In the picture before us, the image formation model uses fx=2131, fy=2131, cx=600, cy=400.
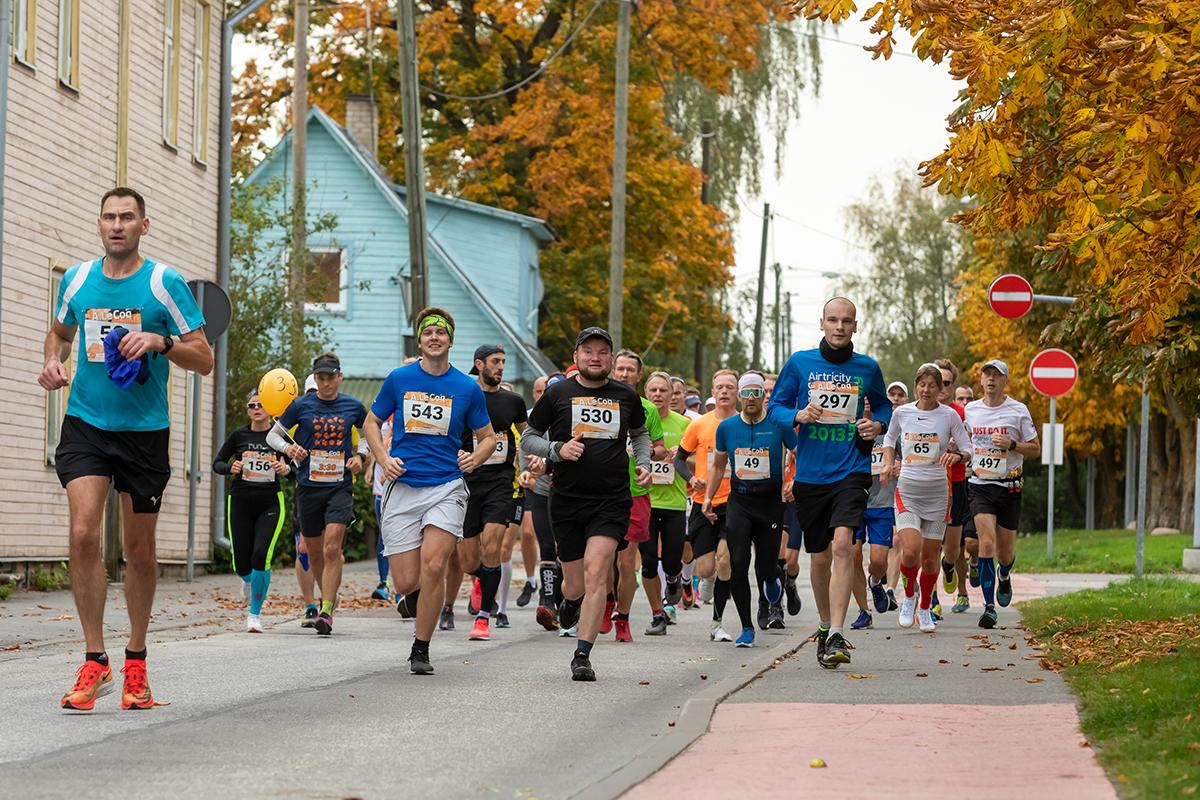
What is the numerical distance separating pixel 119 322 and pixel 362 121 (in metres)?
37.3

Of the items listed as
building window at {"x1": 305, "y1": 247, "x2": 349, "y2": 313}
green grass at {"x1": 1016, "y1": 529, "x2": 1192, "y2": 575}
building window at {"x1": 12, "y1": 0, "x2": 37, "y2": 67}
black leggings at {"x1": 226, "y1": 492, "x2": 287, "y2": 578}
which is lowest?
green grass at {"x1": 1016, "y1": 529, "x2": 1192, "y2": 575}

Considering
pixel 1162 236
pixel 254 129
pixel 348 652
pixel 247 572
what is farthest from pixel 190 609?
pixel 254 129

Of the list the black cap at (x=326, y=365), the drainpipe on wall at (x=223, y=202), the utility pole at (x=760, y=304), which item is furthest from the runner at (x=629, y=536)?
the utility pole at (x=760, y=304)

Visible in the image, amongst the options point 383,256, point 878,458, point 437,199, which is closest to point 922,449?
point 878,458

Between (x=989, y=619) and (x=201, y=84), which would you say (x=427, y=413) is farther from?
(x=201, y=84)

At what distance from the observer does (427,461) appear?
12562mm

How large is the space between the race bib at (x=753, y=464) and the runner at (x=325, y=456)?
2.92 m

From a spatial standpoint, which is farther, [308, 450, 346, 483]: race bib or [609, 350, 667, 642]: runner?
[308, 450, 346, 483]: race bib

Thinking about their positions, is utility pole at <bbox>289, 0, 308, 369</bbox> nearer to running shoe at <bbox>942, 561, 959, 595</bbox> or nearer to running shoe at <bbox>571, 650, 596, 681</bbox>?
running shoe at <bbox>942, 561, 959, 595</bbox>

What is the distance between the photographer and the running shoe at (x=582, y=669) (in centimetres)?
1188

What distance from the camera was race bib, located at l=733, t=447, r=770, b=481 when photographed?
590 inches

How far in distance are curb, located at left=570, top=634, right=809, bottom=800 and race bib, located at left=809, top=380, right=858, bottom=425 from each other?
1548 millimetres

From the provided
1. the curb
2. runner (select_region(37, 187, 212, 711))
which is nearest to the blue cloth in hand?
runner (select_region(37, 187, 212, 711))

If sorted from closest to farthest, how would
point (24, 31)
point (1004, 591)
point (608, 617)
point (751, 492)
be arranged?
1. point (751, 492)
2. point (608, 617)
3. point (1004, 591)
4. point (24, 31)
